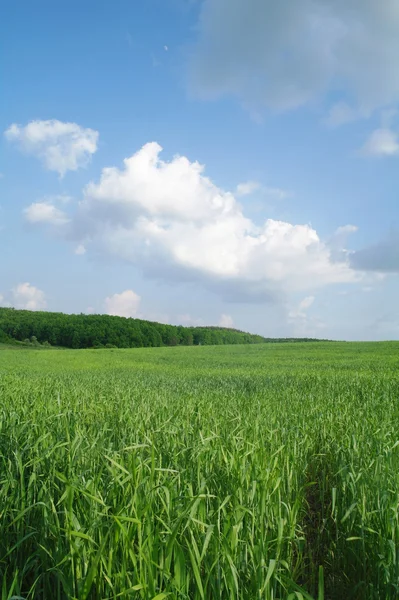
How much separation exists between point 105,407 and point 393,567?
489 centimetres

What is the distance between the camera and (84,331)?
8194 centimetres

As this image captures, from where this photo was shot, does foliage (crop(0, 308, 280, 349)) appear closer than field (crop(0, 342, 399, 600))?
No

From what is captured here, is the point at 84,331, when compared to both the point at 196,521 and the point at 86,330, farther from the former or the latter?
the point at 196,521

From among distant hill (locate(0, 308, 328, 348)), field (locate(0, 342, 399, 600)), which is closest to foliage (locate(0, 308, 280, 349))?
distant hill (locate(0, 308, 328, 348))

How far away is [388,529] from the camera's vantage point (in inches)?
101

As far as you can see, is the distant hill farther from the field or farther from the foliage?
the field

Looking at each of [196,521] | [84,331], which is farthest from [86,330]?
Answer: [196,521]

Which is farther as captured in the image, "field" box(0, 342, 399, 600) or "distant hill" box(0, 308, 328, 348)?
"distant hill" box(0, 308, 328, 348)

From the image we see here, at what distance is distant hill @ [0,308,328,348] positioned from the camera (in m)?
81.9

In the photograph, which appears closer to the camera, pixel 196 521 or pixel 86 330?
pixel 196 521

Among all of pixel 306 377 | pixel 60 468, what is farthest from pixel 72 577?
pixel 306 377

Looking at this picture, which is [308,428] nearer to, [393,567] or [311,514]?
[311,514]

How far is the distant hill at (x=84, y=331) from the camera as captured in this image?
81938 mm

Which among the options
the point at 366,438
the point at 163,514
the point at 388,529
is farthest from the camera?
the point at 366,438
